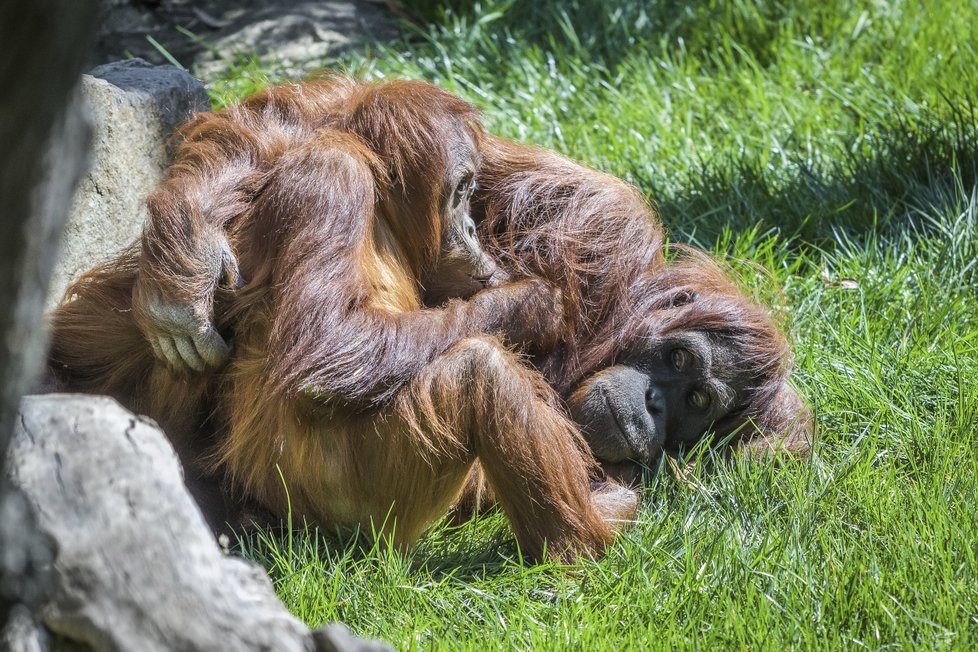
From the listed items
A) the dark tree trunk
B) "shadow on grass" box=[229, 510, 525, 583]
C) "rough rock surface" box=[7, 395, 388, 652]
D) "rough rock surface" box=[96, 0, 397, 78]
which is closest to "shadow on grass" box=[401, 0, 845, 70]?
"rough rock surface" box=[96, 0, 397, 78]

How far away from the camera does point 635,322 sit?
138 inches

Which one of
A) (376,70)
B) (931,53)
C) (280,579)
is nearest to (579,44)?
(376,70)

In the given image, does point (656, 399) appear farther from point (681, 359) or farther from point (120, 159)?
point (120, 159)

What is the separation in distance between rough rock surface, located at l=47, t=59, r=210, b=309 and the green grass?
74 centimetres

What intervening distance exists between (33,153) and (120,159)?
9.00 feet

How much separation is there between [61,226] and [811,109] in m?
4.36

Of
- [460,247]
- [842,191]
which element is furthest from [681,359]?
[842,191]

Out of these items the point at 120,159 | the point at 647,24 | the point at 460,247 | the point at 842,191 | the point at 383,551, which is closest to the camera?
the point at 383,551

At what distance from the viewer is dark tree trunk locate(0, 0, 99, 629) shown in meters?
1.24

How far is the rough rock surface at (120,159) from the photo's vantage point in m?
3.79

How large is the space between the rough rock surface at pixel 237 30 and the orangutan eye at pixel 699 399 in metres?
2.96

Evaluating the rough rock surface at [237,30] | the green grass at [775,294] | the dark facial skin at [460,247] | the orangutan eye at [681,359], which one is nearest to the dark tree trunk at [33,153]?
the green grass at [775,294]

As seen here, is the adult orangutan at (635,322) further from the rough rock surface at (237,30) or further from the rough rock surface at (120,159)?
the rough rock surface at (237,30)

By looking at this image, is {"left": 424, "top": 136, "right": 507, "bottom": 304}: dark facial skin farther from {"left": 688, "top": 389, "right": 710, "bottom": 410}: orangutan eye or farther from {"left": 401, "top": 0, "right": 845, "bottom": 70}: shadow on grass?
{"left": 401, "top": 0, "right": 845, "bottom": 70}: shadow on grass
